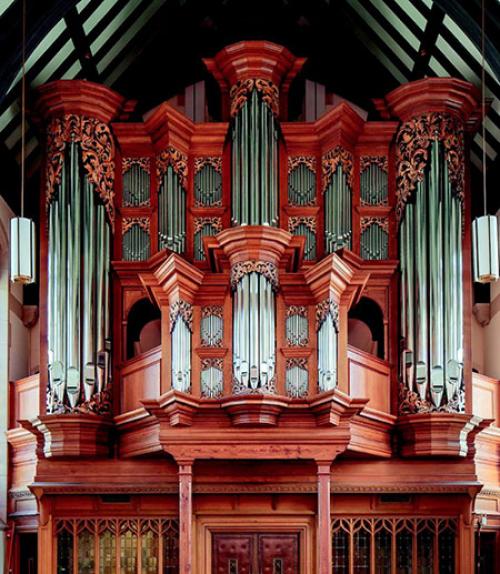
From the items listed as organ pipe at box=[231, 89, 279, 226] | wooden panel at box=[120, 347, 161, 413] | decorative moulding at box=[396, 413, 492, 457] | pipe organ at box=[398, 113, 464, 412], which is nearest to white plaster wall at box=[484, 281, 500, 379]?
pipe organ at box=[398, 113, 464, 412]

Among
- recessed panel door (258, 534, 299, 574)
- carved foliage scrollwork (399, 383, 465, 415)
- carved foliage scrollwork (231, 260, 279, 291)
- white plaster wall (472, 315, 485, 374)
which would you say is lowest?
recessed panel door (258, 534, 299, 574)

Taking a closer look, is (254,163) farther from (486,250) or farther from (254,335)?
(486,250)

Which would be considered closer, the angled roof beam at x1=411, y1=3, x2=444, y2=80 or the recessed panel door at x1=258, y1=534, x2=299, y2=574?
the angled roof beam at x1=411, y1=3, x2=444, y2=80

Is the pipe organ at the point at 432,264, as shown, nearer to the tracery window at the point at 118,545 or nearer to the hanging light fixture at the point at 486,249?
the hanging light fixture at the point at 486,249

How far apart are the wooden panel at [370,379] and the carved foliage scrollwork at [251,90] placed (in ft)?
12.8

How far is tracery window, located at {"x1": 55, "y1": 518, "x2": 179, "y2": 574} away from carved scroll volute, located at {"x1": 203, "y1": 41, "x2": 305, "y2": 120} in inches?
247

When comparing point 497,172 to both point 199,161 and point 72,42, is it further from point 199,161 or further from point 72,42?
point 72,42

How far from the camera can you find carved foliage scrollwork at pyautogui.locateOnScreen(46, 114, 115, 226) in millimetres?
19844

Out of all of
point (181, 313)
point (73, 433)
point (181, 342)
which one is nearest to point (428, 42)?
point (181, 313)

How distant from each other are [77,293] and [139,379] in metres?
1.56

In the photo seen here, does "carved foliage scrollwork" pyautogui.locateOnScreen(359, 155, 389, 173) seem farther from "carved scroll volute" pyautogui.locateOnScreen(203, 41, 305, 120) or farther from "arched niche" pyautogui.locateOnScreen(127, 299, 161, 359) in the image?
"arched niche" pyautogui.locateOnScreen(127, 299, 161, 359)

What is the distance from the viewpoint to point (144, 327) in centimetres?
2045

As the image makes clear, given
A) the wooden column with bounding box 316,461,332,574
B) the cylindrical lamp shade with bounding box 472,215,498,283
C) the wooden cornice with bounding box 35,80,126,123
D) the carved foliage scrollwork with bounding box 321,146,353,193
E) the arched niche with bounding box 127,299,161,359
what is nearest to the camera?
the cylindrical lamp shade with bounding box 472,215,498,283

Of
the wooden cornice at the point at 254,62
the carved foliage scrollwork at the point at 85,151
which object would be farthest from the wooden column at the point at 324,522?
the wooden cornice at the point at 254,62
